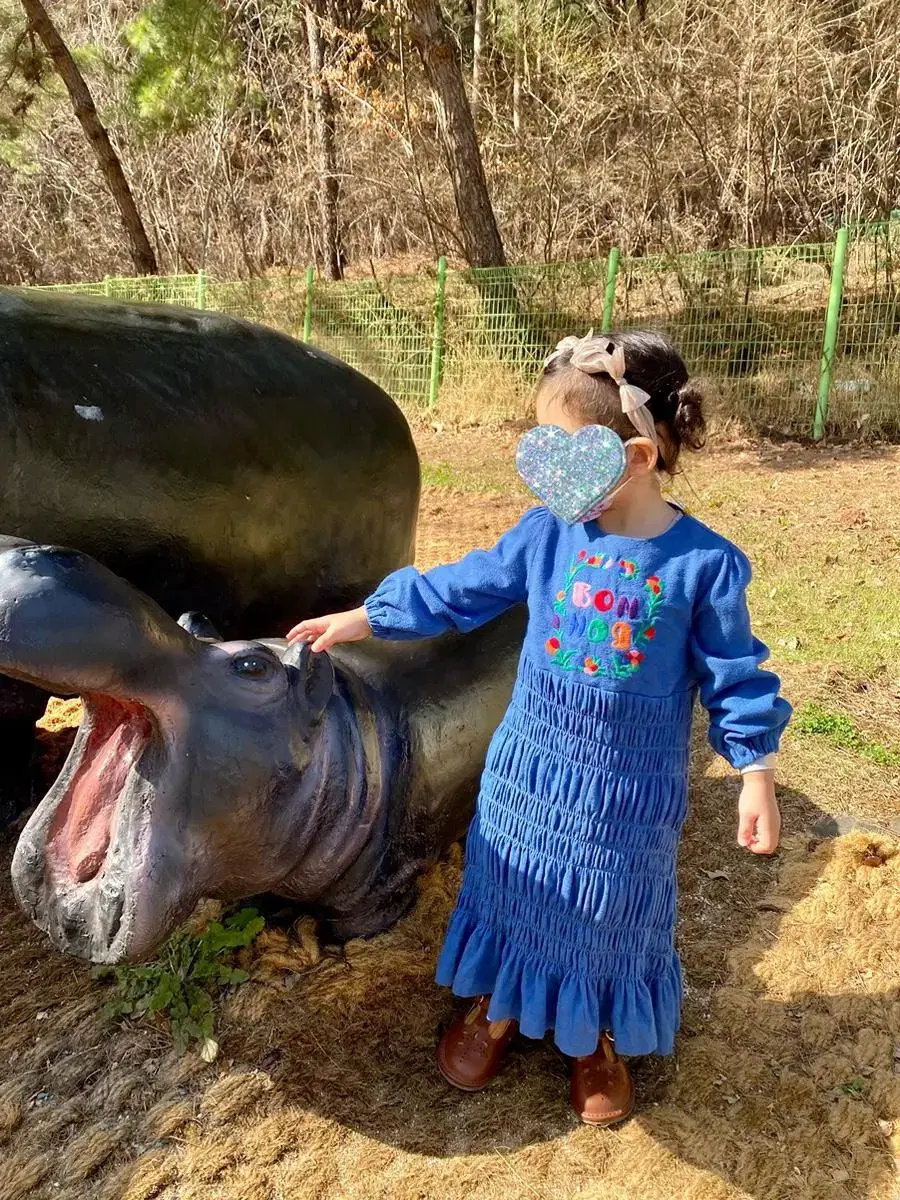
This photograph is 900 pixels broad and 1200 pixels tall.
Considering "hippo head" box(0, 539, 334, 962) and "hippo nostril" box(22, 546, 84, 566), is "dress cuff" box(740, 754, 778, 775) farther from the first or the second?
"hippo nostril" box(22, 546, 84, 566)

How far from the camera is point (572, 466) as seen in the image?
5.15 ft

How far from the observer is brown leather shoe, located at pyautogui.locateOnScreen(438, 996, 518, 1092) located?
6.08 feet

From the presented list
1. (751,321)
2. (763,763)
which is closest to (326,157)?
(751,321)

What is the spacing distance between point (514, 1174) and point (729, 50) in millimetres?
13459

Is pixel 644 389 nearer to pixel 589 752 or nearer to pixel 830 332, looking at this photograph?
pixel 589 752

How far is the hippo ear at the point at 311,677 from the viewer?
1735mm

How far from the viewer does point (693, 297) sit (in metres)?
9.45

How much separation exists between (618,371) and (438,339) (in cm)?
975

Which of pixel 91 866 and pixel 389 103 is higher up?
pixel 389 103

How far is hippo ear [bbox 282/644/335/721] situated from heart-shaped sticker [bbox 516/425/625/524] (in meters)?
0.48

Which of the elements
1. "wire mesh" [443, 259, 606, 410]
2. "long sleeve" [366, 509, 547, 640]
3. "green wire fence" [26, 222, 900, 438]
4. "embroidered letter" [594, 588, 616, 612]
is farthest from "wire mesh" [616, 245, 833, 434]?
"embroidered letter" [594, 588, 616, 612]

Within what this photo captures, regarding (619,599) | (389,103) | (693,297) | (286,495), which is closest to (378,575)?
(286,495)

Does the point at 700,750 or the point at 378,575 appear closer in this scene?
the point at 378,575

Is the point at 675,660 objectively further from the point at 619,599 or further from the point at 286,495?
the point at 286,495
